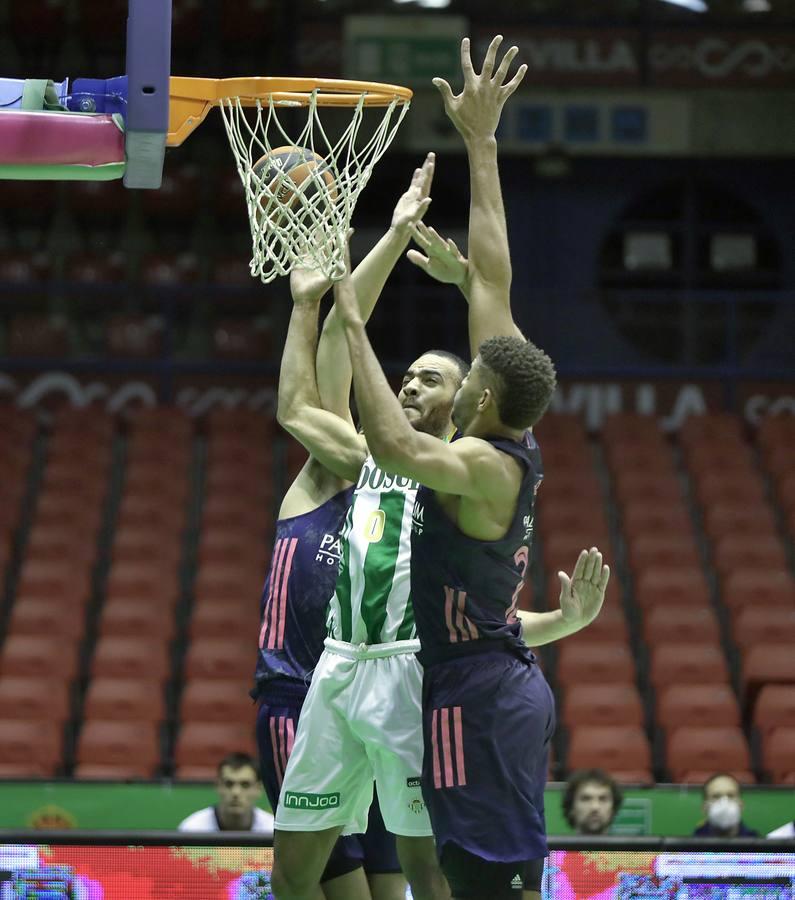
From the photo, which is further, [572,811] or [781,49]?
[781,49]

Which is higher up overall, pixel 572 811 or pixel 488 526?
pixel 488 526

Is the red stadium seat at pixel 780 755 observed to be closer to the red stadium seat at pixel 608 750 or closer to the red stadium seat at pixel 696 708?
the red stadium seat at pixel 696 708

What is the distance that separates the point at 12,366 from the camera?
43.6ft

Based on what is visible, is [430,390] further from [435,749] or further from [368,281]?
[435,749]

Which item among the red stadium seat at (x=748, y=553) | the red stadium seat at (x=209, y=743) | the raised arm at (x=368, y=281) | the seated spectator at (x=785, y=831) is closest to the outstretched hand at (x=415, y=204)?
the raised arm at (x=368, y=281)

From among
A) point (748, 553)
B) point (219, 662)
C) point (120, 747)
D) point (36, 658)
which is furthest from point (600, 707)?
point (36, 658)

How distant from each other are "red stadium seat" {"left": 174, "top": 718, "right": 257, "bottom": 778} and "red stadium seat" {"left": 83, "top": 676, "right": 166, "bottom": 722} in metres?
0.26

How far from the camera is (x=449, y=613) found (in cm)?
434

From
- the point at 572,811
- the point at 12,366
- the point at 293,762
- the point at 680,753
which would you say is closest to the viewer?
the point at 293,762

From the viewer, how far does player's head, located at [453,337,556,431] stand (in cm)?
432

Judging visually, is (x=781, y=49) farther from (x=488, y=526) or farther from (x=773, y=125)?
(x=488, y=526)

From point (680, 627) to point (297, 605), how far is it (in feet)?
19.3

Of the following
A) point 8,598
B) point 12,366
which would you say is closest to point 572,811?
point 8,598

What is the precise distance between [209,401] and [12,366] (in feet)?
6.12
